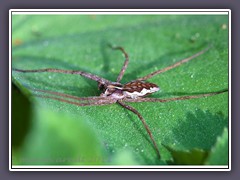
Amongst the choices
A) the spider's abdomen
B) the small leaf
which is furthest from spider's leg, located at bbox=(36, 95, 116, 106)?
the small leaf

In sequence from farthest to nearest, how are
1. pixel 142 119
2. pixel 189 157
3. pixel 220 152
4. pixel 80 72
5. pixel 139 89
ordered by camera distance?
pixel 80 72 < pixel 139 89 < pixel 142 119 < pixel 189 157 < pixel 220 152

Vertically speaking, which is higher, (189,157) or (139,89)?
(139,89)

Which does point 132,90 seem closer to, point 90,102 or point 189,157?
point 90,102

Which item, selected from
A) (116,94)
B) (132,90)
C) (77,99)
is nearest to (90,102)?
(77,99)

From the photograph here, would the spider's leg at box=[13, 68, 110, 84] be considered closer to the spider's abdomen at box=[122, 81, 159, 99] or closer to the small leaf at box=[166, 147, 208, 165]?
the spider's abdomen at box=[122, 81, 159, 99]

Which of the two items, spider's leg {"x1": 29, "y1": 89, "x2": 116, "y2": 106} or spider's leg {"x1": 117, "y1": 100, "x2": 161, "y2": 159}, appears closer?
spider's leg {"x1": 117, "y1": 100, "x2": 161, "y2": 159}

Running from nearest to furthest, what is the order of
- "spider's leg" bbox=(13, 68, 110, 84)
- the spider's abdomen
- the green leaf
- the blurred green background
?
the blurred green background, the green leaf, the spider's abdomen, "spider's leg" bbox=(13, 68, 110, 84)

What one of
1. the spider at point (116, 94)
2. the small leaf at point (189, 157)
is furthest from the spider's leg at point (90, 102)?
the small leaf at point (189, 157)

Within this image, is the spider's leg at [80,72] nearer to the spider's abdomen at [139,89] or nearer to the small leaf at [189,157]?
the spider's abdomen at [139,89]
